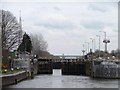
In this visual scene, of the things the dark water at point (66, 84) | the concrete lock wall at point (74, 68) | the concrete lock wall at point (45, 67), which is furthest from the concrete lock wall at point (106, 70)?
the concrete lock wall at point (45, 67)

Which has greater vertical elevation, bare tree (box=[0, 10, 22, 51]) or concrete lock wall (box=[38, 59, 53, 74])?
bare tree (box=[0, 10, 22, 51])

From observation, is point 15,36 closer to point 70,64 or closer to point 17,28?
point 17,28

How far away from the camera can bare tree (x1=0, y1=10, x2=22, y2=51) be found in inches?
2958

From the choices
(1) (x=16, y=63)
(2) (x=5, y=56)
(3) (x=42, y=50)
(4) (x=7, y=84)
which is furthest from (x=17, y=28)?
(3) (x=42, y=50)

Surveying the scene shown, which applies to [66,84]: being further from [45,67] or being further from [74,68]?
[45,67]

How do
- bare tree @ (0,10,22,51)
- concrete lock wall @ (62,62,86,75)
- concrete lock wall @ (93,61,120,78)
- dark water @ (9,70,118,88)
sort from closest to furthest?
dark water @ (9,70,118,88), bare tree @ (0,10,22,51), concrete lock wall @ (93,61,120,78), concrete lock wall @ (62,62,86,75)

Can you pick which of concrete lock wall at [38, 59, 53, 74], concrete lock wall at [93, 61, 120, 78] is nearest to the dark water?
concrete lock wall at [93, 61, 120, 78]

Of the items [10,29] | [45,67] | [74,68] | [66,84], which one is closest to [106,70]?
[10,29]

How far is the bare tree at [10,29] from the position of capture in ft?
246

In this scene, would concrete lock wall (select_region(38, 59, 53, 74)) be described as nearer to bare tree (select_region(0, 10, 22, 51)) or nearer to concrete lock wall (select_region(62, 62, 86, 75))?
concrete lock wall (select_region(62, 62, 86, 75))

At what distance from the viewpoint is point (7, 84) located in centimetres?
5012

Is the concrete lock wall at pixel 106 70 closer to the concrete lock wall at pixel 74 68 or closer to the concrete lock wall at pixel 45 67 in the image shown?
the concrete lock wall at pixel 74 68

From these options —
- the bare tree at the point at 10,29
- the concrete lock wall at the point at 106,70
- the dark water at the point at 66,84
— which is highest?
the bare tree at the point at 10,29

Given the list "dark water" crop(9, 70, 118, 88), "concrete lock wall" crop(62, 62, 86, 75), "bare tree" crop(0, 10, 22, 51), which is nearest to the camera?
"dark water" crop(9, 70, 118, 88)
